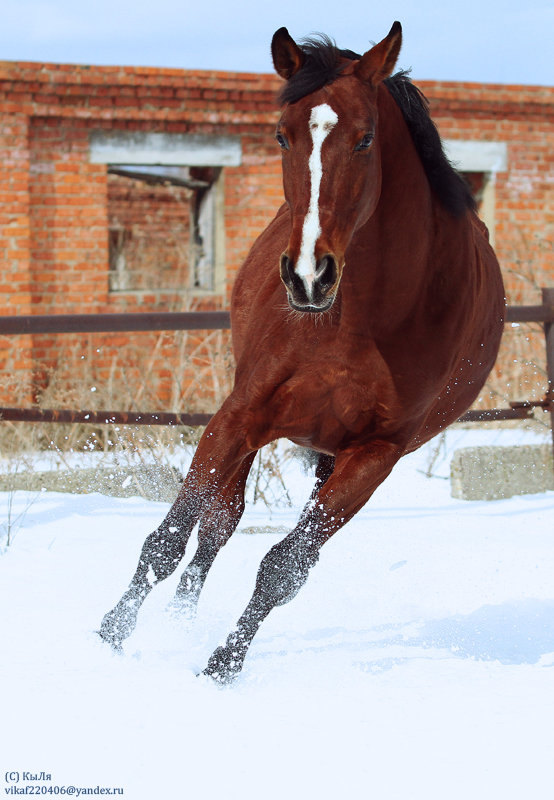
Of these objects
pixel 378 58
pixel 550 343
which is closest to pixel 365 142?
pixel 378 58

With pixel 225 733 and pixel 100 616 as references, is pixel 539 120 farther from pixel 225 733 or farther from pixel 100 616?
pixel 225 733

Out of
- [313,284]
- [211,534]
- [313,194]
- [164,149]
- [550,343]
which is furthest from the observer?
[164,149]

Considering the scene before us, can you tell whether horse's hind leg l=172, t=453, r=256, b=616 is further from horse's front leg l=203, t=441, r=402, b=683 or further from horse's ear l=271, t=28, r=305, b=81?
horse's ear l=271, t=28, r=305, b=81

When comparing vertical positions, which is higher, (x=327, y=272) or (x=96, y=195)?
(x=96, y=195)

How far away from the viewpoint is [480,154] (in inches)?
448

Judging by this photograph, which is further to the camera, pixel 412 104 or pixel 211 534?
pixel 211 534

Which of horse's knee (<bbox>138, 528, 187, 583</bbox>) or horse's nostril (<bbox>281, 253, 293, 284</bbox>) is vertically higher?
horse's nostril (<bbox>281, 253, 293, 284</bbox>)

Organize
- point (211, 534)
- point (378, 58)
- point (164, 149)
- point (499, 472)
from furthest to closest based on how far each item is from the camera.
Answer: point (164, 149) < point (499, 472) < point (211, 534) < point (378, 58)

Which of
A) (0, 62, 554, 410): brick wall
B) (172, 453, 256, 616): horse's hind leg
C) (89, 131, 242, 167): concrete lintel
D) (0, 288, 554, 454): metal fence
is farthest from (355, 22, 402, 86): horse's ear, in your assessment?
(89, 131, 242, 167): concrete lintel

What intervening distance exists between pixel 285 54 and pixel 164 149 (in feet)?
24.4

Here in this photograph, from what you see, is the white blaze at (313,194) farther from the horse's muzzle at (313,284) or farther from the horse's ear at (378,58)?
the horse's ear at (378,58)

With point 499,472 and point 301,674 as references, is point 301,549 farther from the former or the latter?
point 499,472

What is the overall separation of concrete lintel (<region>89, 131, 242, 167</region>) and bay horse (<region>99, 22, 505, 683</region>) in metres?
6.82

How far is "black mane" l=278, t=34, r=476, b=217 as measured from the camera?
2932 mm
